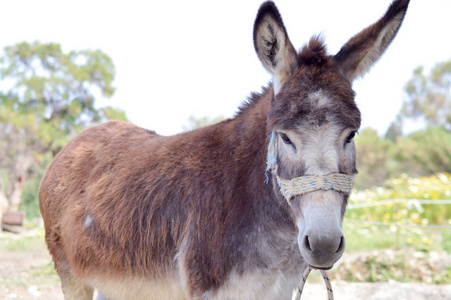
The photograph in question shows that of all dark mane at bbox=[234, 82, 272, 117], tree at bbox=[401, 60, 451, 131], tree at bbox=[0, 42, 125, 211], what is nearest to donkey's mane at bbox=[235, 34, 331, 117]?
dark mane at bbox=[234, 82, 272, 117]

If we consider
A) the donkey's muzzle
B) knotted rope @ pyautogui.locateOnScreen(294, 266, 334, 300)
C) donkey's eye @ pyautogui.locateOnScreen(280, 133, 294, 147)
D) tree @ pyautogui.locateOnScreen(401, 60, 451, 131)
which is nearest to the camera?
the donkey's muzzle

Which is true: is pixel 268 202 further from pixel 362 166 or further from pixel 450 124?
pixel 450 124

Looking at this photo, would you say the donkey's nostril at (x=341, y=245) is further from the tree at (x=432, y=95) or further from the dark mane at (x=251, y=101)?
the tree at (x=432, y=95)

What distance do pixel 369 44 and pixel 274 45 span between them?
547mm

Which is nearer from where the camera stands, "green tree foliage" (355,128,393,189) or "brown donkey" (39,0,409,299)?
"brown donkey" (39,0,409,299)

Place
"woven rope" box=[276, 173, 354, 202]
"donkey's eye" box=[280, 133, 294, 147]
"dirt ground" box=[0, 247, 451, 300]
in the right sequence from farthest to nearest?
"dirt ground" box=[0, 247, 451, 300]
"donkey's eye" box=[280, 133, 294, 147]
"woven rope" box=[276, 173, 354, 202]

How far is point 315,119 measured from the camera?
2010 mm

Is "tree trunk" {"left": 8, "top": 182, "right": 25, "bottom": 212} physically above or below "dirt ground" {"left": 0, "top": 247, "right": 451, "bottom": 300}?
below

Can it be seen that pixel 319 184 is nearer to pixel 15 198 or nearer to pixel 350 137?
pixel 350 137

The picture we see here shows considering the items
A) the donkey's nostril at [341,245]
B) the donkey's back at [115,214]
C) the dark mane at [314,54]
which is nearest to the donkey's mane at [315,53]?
the dark mane at [314,54]

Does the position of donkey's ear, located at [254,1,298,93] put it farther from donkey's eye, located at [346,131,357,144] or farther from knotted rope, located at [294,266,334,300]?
knotted rope, located at [294,266,334,300]

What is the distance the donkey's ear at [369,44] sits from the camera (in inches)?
Result: 90.0

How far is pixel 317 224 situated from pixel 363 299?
433 centimetres

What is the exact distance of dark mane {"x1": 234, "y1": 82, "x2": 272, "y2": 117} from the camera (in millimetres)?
2857
